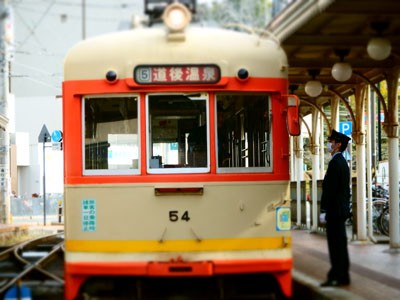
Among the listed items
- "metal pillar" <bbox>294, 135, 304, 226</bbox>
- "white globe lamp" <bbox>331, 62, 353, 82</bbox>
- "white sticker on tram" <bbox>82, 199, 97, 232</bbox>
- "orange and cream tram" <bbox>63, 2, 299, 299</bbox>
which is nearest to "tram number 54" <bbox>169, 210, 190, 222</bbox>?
"orange and cream tram" <bbox>63, 2, 299, 299</bbox>

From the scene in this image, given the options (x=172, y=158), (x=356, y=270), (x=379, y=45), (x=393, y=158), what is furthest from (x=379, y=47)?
(x=172, y=158)

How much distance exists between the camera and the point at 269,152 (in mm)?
7172

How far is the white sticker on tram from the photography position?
6945 millimetres

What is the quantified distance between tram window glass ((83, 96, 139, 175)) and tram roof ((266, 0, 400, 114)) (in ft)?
6.13

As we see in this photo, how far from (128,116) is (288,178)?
5.29 ft

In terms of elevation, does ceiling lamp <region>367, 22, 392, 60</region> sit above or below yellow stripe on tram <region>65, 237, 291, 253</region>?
above

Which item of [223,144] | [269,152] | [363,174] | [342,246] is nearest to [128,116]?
[223,144]

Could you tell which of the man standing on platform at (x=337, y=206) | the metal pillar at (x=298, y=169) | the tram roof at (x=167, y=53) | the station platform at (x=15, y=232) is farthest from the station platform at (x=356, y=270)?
the station platform at (x=15, y=232)

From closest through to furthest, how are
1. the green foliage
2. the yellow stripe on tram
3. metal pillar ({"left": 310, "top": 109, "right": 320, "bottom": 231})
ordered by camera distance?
the yellow stripe on tram < the green foliage < metal pillar ({"left": 310, "top": 109, "right": 320, "bottom": 231})

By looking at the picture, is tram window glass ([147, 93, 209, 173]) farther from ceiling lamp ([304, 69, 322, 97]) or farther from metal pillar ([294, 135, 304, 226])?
metal pillar ([294, 135, 304, 226])

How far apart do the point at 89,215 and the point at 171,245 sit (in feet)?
2.64

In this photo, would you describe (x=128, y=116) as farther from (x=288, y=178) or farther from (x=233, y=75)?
(x=288, y=178)

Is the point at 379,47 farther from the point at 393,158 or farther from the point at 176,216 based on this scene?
the point at 176,216

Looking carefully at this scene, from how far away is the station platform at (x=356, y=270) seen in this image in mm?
8438
